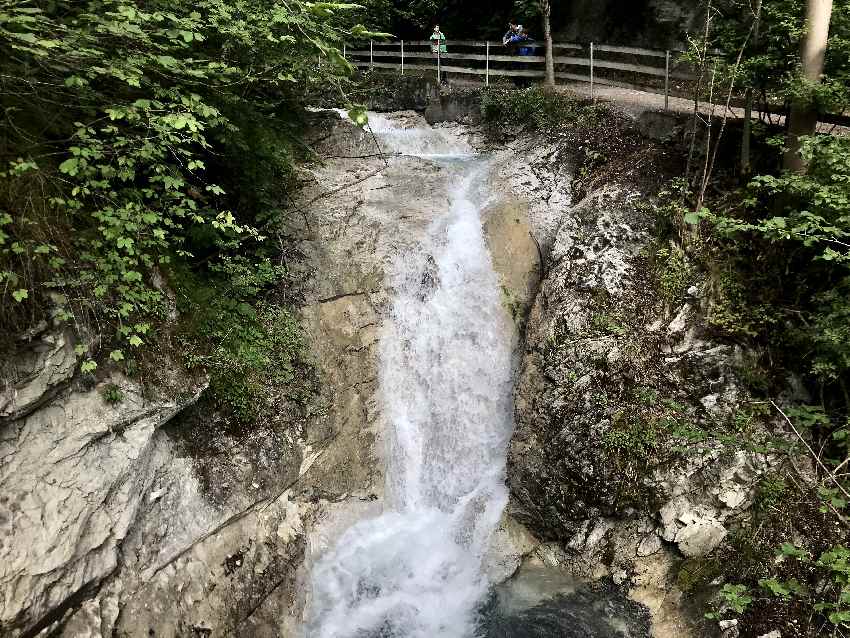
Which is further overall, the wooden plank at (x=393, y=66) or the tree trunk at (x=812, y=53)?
the wooden plank at (x=393, y=66)

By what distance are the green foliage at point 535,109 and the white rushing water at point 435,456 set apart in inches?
114

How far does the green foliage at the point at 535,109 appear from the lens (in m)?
10.5

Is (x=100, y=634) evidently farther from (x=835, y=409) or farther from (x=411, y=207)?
(x=835, y=409)

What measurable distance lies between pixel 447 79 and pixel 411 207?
758 centimetres

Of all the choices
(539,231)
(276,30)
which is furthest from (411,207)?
(276,30)

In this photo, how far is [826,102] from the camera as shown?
6.04 metres

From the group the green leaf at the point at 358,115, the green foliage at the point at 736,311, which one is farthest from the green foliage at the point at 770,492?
the green leaf at the point at 358,115

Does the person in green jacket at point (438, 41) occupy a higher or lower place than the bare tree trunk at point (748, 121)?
higher

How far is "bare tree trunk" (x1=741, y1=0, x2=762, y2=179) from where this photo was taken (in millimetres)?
6832

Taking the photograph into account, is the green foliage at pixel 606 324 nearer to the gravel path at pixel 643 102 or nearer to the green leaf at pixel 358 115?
the gravel path at pixel 643 102

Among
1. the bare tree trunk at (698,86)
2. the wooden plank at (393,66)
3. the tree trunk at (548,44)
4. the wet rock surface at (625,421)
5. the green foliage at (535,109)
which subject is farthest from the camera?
the wooden plank at (393,66)

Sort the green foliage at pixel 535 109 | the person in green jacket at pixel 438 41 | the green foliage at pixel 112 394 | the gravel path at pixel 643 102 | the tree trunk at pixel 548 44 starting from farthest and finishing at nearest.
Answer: the person in green jacket at pixel 438 41 < the tree trunk at pixel 548 44 < the green foliage at pixel 535 109 < the gravel path at pixel 643 102 < the green foliage at pixel 112 394

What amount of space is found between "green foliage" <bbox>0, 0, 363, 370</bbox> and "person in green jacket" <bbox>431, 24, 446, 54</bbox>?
30.8ft

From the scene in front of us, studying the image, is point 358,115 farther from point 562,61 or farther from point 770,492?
point 562,61
